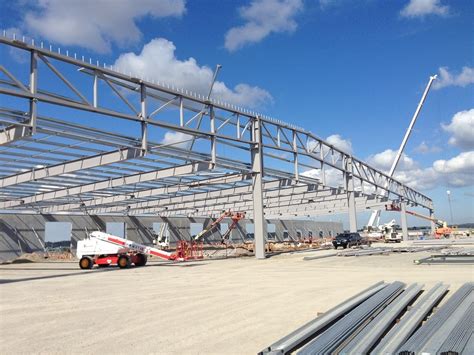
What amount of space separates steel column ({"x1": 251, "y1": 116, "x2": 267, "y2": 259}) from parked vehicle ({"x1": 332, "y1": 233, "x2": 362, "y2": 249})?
502 inches

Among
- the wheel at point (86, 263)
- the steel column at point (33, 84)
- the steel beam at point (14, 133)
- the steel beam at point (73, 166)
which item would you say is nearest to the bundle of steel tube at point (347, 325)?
the steel column at point (33, 84)

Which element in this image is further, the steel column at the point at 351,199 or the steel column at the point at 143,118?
the steel column at the point at 351,199

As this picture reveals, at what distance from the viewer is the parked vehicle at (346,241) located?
3944 centimetres

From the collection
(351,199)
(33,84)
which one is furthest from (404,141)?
(33,84)

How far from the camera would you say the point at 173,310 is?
10352mm

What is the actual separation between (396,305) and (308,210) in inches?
2254

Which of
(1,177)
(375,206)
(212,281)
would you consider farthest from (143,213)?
(212,281)

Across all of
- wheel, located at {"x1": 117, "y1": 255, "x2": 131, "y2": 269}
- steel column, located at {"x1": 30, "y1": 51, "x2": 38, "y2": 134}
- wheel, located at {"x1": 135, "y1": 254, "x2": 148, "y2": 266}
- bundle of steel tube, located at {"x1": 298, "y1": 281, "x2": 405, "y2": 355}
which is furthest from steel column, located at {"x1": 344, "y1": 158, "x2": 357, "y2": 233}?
bundle of steel tube, located at {"x1": 298, "y1": 281, "x2": 405, "y2": 355}

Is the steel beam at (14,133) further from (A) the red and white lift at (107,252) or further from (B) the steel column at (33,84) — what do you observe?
(A) the red and white lift at (107,252)

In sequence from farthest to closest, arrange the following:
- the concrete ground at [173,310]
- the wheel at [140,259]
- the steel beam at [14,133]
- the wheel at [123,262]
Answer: the wheel at [140,259]
the wheel at [123,262]
the steel beam at [14,133]
the concrete ground at [173,310]

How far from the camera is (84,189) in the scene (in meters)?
34.1

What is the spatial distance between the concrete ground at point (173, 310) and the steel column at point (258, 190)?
1131cm

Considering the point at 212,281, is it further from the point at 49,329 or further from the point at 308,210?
the point at 308,210

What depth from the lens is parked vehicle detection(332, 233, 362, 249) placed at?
39.4 meters
